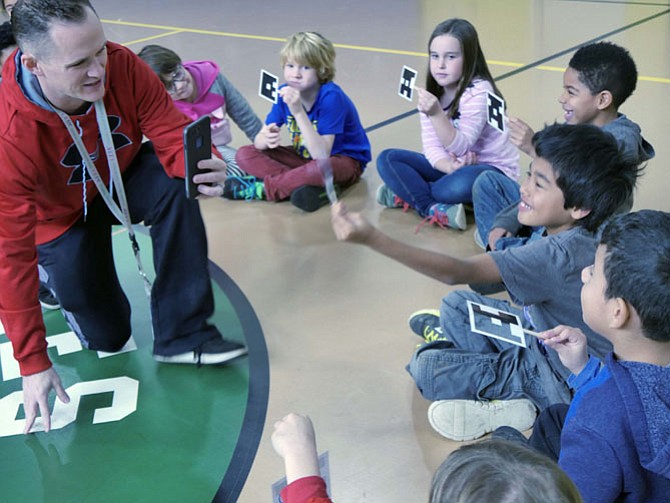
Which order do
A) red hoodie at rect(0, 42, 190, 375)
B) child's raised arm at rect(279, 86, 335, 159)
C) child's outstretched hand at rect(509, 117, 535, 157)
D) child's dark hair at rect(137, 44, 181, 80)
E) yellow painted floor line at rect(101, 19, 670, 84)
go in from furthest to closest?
yellow painted floor line at rect(101, 19, 670, 84)
child's dark hair at rect(137, 44, 181, 80)
child's raised arm at rect(279, 86, 335, 159)
child's outstretched hand at rect(509, 117, 535, 157)
red hoodie at rect(0, 42, 190, 375)

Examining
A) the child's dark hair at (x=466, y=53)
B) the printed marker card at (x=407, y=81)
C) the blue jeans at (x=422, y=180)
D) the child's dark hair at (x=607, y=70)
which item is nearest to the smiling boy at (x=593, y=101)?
the child's dark hair at (x=607, y=70)

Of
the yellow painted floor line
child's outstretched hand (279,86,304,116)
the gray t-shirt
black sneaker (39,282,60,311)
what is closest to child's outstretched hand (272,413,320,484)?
the gray t-shirt

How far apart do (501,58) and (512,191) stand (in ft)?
8.93

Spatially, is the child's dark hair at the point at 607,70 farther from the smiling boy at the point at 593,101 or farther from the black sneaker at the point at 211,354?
the black sneaker at the point at 211,354

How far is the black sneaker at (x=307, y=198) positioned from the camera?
3170 mm

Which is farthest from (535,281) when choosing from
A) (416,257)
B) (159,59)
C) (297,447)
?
(159,59)

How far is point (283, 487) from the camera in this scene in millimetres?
1208

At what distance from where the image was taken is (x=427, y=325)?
7.41 ft

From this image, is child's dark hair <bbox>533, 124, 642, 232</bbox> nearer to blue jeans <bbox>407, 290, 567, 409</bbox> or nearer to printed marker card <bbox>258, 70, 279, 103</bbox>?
blue jeans <bbox>407, 290, 567, 409</bbox>

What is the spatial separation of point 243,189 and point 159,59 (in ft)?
1.99

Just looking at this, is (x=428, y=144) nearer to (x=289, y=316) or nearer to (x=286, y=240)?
(x=286, y=240)

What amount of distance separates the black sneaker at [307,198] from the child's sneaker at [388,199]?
0.24 m

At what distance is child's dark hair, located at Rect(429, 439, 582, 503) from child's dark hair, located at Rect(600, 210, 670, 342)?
49cm

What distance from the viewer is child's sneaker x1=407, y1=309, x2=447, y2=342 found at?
2225 millimetres
